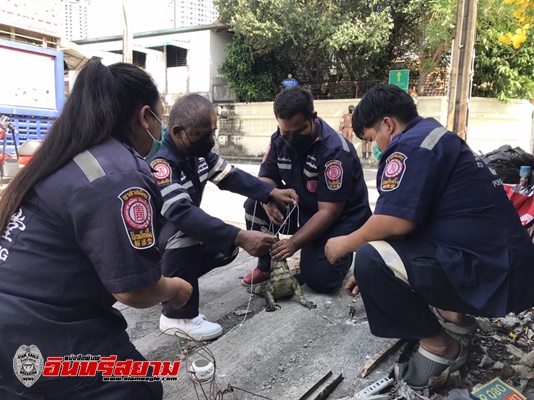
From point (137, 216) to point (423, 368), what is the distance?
1398 millimetres

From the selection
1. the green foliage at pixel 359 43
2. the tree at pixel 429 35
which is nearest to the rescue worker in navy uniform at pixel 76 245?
the green foliage at pixel 359 43

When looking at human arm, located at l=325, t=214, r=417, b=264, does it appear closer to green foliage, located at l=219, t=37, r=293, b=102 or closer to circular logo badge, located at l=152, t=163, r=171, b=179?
circular logo badge, located at l=152, t=163, r=171, b=179

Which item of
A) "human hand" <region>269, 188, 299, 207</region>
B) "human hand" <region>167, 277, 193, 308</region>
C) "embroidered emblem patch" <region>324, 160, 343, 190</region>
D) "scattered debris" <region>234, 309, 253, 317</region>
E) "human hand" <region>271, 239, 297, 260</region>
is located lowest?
"scattered debris" <region>234, 309, 253, 317</region>

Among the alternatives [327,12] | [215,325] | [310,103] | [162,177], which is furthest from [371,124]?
[327,12]

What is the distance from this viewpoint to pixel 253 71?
59.9 ft

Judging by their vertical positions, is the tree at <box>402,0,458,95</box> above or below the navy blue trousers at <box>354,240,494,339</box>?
above

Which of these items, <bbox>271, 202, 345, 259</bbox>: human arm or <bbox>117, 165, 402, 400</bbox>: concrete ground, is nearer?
<bbox>117, 165, 402, 400</bbox>: concrete ground

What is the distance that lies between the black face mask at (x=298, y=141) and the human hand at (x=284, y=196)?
309 millimetres

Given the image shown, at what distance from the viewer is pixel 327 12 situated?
49.3ft

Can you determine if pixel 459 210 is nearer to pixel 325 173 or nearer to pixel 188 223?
pixel 325 173

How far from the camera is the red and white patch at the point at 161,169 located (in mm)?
2463

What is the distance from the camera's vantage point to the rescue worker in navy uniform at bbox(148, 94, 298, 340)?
244cm

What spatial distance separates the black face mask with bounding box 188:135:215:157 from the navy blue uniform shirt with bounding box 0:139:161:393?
47.7 inches
